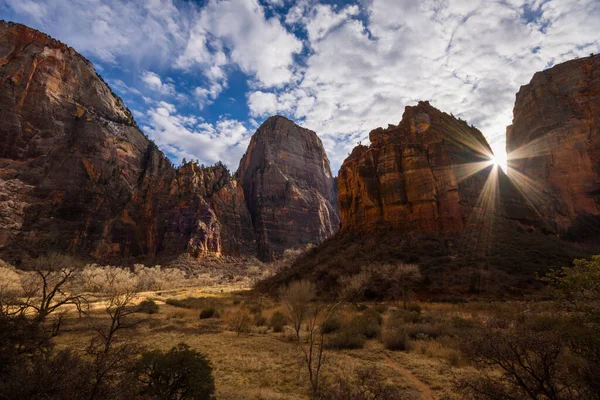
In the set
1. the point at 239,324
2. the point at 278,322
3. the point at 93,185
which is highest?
the point at 93,185

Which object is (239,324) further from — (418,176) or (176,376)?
(418,176)

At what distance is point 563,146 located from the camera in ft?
186

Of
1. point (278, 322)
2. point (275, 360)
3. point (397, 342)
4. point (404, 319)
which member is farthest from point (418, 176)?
point (275, 360)

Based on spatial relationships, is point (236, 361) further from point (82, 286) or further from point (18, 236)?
point (18, 236)

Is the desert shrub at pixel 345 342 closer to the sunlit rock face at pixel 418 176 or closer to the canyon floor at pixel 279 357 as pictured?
the canyon floor at pixel 279 357

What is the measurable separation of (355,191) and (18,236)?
6794 centimetres

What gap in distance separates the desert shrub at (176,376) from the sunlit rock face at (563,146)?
60.1 meters

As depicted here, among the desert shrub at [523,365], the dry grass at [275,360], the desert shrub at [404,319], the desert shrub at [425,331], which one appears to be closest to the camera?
the desert shrub at [523,365]

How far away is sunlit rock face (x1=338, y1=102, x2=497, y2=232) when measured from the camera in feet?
132

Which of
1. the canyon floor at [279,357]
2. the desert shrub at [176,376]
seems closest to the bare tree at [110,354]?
the desert shrub at [176,376]

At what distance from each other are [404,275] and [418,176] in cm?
2068

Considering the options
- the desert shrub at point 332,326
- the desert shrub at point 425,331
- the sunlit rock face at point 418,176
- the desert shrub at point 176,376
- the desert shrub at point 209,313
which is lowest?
the desert shrub at point 209,313

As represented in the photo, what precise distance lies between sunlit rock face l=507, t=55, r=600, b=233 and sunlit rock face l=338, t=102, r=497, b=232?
1547 centimetres

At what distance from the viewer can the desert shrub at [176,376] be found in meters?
6.07
